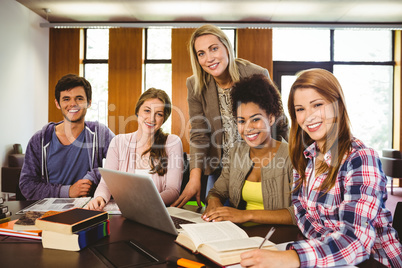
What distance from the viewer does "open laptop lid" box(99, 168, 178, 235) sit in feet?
3.69

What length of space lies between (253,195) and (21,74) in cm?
563

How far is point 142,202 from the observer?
47.8 inches

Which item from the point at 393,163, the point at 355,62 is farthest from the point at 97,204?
the point at 355,62

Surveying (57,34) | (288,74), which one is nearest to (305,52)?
(288,74)

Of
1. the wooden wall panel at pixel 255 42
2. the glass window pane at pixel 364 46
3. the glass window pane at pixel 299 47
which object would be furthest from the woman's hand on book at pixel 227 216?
the glass window pane at pixel 364 46

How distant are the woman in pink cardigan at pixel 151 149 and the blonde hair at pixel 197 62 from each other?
0.29 m

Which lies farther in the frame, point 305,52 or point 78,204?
point 305,52

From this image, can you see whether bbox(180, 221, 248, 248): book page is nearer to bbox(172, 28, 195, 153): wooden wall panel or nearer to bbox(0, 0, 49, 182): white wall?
bbox(0, 0, 49, 182): white wall

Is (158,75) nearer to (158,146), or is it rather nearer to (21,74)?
(21,74)

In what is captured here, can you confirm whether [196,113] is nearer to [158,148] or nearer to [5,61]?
[158,148]

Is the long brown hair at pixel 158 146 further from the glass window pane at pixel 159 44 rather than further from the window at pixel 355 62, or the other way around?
the window at pixel 355 62

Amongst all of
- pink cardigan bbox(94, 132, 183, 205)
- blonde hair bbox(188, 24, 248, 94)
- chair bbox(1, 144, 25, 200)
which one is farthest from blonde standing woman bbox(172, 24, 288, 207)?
chair bbox(1, 144, 25, 200)

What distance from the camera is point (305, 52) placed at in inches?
275

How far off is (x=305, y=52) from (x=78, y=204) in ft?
21.2
